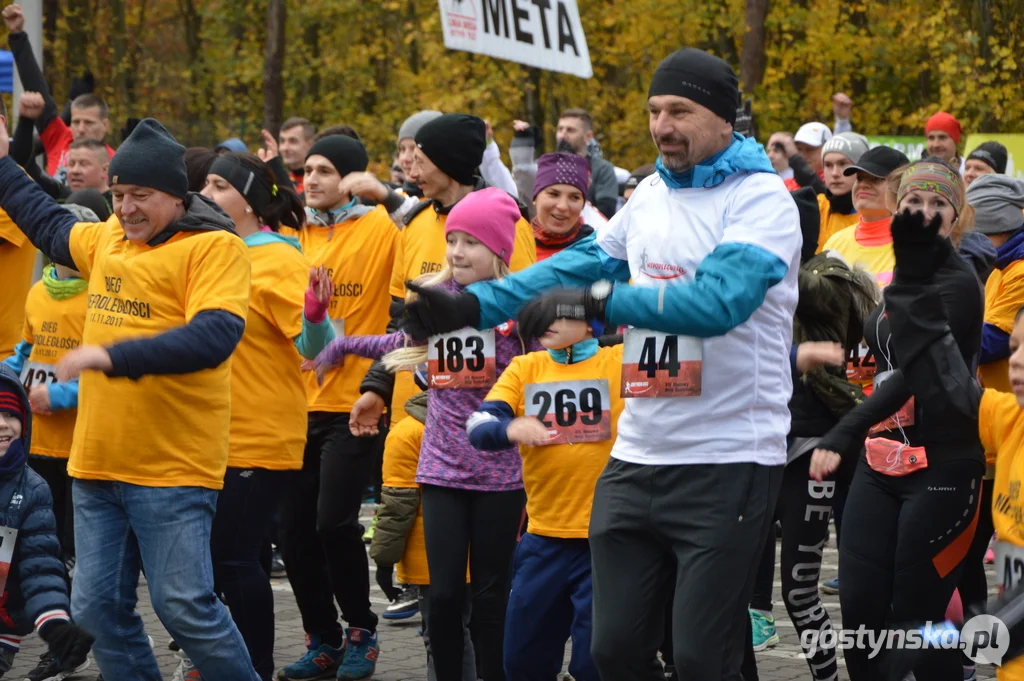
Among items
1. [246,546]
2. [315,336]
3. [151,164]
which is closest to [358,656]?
[246,546]

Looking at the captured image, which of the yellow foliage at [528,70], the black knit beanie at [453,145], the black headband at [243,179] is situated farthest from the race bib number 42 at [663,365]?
the yellow foliage at [528,70]

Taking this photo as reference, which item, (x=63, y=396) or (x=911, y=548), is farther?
(x=63, y=396)

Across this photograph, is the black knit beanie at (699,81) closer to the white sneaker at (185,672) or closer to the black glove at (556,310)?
the black glove at (556,310)

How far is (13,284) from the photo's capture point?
7645 mm

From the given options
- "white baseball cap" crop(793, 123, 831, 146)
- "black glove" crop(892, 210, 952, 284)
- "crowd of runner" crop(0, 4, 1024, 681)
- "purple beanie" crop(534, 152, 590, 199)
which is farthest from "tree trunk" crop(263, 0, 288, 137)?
"black glove" crop(892, 210, 952, 284)

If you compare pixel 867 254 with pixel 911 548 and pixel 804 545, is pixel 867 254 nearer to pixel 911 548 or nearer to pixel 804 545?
pixel 804 545

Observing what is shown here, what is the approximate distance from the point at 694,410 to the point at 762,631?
3.33 meters

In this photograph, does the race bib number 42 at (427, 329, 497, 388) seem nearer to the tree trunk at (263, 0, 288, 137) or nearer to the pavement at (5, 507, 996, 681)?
the pavement at (5, 507, 996, 681)

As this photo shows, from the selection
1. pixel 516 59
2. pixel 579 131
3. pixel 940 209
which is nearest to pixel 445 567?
pixel 940 209

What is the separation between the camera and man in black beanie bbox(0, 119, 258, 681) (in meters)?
5.23

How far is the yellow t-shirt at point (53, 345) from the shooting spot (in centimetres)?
751

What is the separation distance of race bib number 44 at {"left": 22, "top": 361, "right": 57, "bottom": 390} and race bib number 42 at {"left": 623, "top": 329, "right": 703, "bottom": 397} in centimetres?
400

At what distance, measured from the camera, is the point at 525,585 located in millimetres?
5602

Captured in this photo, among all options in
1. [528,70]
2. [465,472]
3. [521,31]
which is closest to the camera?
[465,472]
